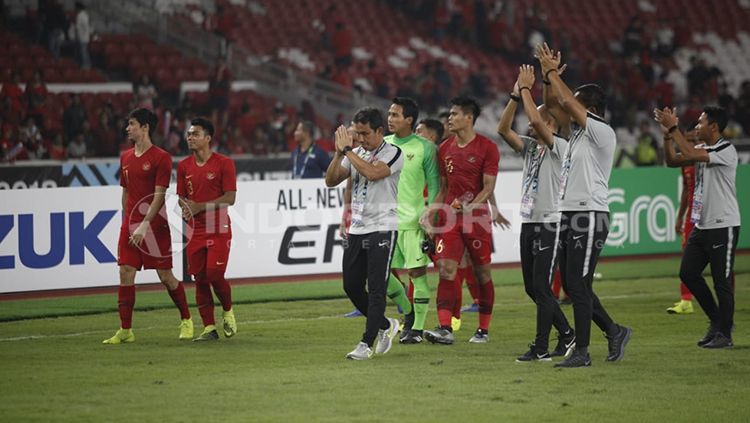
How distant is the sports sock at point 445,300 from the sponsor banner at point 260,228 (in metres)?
6.23

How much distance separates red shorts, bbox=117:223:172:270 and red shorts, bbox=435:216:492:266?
2.74m

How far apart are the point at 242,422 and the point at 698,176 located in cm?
580

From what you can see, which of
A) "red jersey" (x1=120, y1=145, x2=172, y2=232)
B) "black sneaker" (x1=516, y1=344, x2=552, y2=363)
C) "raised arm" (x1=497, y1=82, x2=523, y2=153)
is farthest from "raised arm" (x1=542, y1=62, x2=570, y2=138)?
"red jersey" (x1=120, y1=145, x2=172, y2=232)

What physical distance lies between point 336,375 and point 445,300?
2.46 meters

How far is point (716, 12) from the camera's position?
40.5 meters

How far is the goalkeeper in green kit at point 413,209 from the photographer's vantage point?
1186 centimetres

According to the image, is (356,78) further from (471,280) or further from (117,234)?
(471,280)

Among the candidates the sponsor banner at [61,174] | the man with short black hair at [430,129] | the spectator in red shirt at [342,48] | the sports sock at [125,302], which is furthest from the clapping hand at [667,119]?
the spectator in red shirt at [342,48]

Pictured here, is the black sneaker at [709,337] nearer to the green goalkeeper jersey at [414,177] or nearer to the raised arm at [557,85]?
the green goalkeeper jersey at [414,177]

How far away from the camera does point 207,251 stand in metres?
12.1

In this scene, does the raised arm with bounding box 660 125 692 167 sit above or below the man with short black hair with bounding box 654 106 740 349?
above

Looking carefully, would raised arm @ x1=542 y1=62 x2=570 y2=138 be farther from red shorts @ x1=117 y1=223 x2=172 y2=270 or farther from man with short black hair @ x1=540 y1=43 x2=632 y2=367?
red shorts @ x1=117 y1=223 x2=172 y2=270

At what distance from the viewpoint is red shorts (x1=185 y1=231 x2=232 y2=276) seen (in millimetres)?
12086

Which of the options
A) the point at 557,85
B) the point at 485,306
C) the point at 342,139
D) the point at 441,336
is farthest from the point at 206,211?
the point at 557,85
